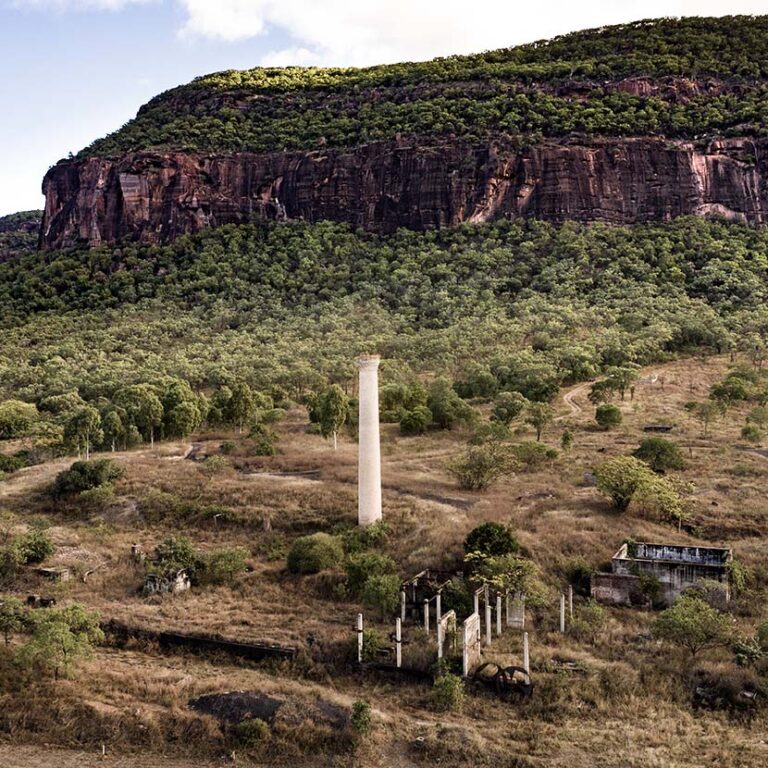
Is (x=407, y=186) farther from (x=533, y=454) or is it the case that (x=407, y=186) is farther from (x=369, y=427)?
(x=369, y=427)

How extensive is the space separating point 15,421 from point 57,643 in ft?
125

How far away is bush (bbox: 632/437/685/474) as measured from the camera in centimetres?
4116

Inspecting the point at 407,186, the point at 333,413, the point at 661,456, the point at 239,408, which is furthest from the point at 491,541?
the point at 407,186

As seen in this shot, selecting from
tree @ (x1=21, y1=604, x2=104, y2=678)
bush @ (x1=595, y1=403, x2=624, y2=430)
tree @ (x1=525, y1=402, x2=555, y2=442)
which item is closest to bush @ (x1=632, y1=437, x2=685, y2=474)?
tree @ (x1=525, y1=402, x2=555, y2=442)

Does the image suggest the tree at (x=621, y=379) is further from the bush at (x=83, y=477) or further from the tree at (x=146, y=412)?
the bush at (x=83, y=477)

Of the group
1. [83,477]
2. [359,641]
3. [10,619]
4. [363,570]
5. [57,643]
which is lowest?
[359,641]

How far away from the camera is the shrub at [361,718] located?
68.8 feet

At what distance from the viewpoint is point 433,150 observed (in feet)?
374

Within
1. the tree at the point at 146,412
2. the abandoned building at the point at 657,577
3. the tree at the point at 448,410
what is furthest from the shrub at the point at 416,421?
the abandoned building at the point at 657,577

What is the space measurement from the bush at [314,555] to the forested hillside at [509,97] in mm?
92531

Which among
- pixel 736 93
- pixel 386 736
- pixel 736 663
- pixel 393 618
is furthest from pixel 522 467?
pixel 736 93

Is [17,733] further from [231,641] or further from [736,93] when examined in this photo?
[736,93]

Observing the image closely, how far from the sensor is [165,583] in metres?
30.7

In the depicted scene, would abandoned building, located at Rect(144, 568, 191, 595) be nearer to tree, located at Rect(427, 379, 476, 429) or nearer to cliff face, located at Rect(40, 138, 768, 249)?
tree, located at Rect(427, 379, 476, 429)
